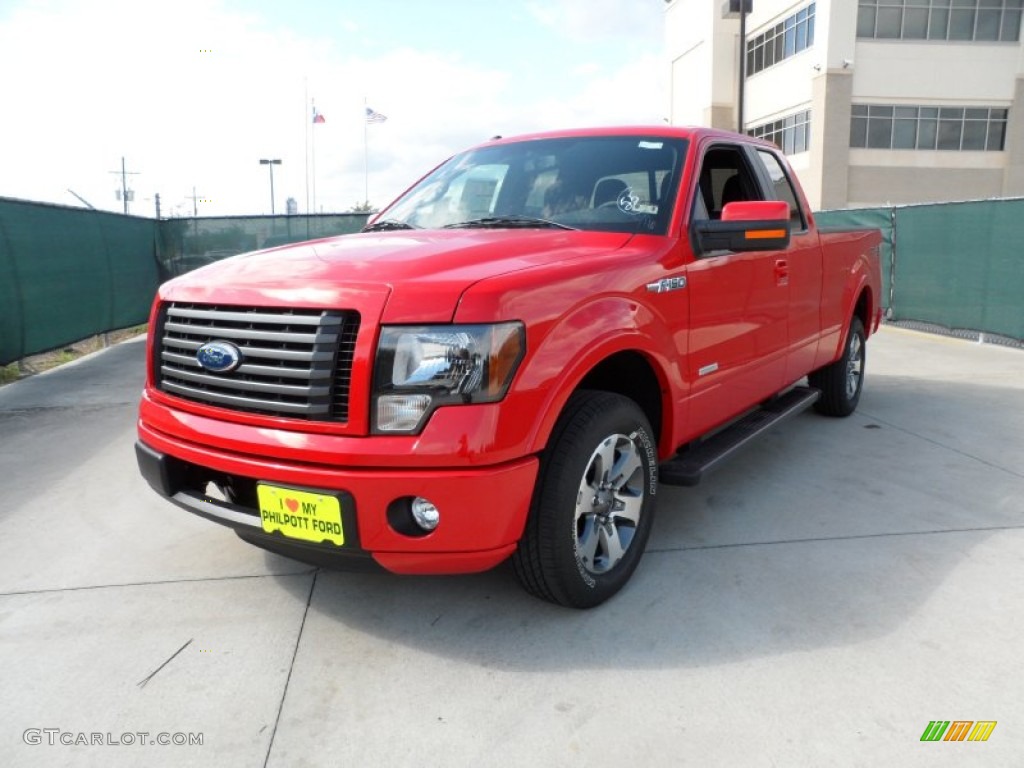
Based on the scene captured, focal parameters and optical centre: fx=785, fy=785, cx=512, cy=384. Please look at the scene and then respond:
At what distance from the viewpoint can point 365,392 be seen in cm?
241

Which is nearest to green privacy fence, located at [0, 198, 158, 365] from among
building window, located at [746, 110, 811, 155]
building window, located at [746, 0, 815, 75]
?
building window, located at [746, 110, 811, 155]

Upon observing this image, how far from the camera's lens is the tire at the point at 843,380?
570 centimetres

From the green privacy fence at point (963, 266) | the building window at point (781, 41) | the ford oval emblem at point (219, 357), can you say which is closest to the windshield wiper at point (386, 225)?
the ford oval emblem at point (219, 357)

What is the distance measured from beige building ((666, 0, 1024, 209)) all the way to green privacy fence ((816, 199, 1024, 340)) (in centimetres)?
1941

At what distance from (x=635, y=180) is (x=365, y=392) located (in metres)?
1.82

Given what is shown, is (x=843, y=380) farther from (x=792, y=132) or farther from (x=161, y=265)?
(x=792, y=132)

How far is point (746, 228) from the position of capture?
10.8 feet

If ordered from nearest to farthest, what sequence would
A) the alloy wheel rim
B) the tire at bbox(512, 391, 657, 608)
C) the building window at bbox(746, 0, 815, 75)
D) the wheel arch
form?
the tire at bbox(512, 391, 657, 608), the alloy wheel rim, the wheel arch, the building window at bbox(746, 0, 815, 75)

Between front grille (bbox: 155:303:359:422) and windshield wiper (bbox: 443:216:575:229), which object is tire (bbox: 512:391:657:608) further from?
windshield wiper (bbox: 443:216:575:229)

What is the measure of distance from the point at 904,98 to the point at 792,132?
4.29 meters

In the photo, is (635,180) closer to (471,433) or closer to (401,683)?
(471,433)

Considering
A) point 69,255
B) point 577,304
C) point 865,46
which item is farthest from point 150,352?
point 865,46

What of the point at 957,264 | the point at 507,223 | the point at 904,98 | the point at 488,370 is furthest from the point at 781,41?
the point at 488,370

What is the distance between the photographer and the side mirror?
331cm
